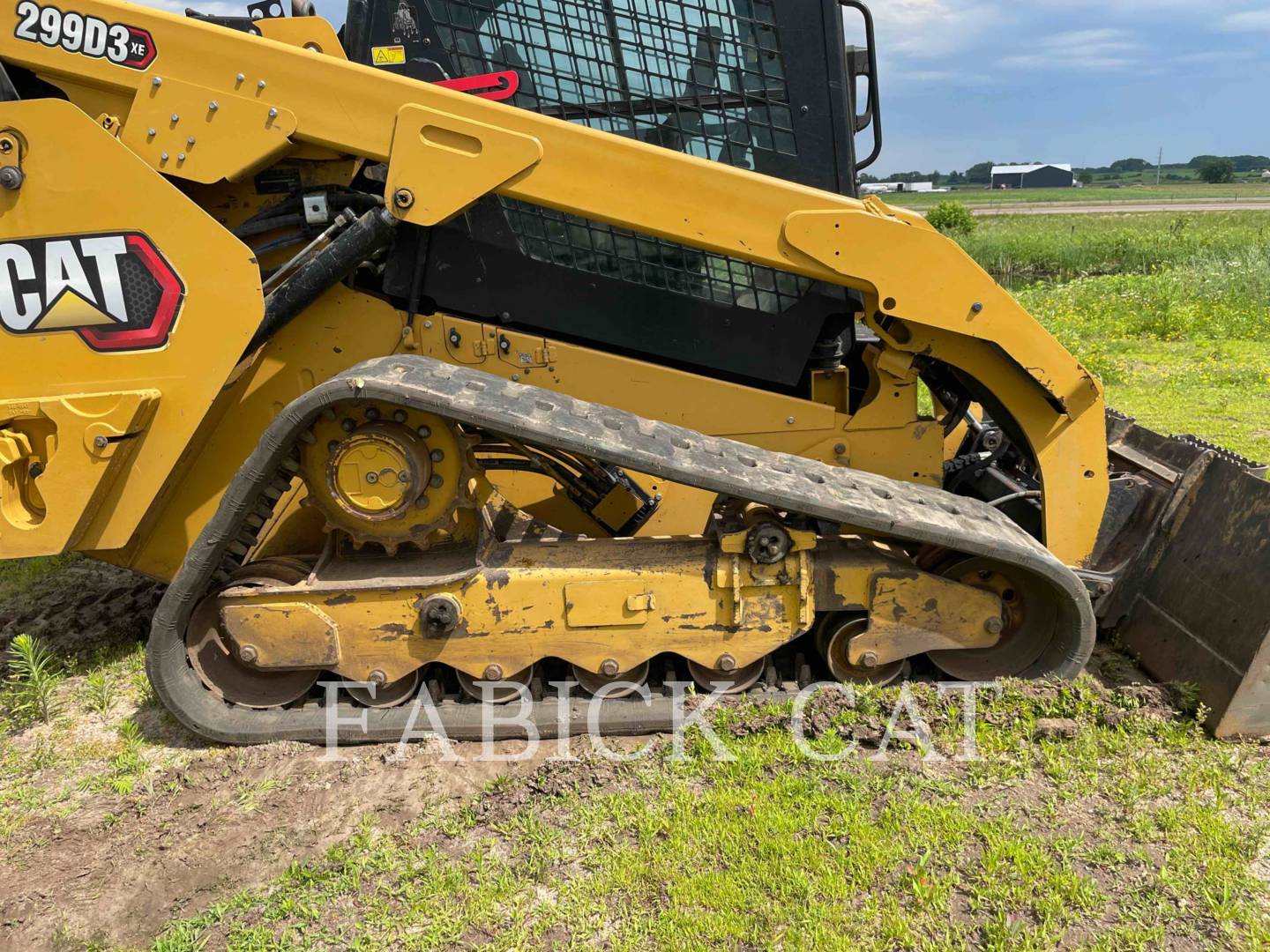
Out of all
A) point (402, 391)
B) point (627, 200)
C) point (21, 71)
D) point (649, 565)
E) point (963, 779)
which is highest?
point (21, 71)

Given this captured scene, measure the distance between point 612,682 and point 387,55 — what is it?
2.55m

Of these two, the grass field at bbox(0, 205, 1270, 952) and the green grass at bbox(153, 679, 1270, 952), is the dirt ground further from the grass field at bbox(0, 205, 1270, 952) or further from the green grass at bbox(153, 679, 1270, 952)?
the green grass at bbox(153, 679, 1270, 952)

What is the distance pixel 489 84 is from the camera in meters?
3.35

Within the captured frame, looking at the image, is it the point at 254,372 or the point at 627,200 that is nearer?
the point at 627,200

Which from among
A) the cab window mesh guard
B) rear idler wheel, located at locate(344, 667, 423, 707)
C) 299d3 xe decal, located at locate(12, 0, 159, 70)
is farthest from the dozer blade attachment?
299d3 xe decal, located at locate(12, 0, 159, 70)

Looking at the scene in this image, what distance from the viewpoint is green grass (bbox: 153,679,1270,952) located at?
231cm

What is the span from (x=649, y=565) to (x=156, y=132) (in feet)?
7.52

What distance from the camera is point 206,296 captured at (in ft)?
9.91

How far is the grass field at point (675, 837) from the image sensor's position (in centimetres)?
233

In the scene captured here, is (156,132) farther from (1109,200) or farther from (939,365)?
(1109,200)

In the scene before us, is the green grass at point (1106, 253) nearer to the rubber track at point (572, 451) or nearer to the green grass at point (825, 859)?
the rubber track at point (572, 451)

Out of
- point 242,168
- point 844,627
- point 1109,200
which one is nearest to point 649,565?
point 844,627

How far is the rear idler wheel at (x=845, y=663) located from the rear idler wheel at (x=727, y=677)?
0.25m

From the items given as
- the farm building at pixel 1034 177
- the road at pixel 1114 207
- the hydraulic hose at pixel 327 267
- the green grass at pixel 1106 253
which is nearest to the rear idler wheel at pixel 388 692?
the hydraulic hose at pixel 327 267
